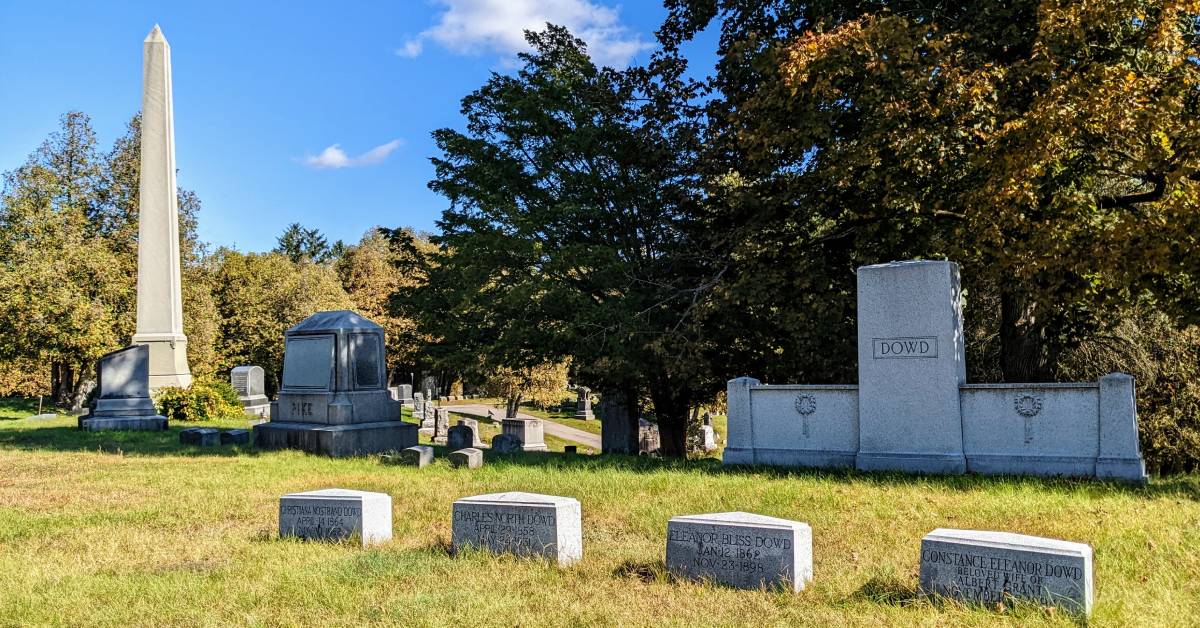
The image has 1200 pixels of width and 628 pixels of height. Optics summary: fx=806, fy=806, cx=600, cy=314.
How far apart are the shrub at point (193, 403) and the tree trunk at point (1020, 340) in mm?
19352

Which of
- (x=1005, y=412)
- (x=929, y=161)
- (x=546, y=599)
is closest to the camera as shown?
(x=546, y=599)

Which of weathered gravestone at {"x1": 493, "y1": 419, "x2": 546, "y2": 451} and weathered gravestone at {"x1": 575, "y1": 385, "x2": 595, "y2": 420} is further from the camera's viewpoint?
weathered gravestone at {"x1": 575, "y1": 385, "x2": 595, "y2": 420}

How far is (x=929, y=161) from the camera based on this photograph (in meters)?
11.6

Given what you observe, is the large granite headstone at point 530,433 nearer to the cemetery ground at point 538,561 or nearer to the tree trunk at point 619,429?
the tree trunk at point 619,429

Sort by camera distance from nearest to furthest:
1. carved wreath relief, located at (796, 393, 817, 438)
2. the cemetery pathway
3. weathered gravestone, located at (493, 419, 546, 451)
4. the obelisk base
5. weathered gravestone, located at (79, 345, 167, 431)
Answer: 1. carved wreath relief, located at (796, 393, 817, 438)
2. weathered gravestone, located at (79, 345, 167, 431)
3. the obelisk base
4. weathered gravestone, located at (493, 419, 546, 451)
5. the cemetery pathway

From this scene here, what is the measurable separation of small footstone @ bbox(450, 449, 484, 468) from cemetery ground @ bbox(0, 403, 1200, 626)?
1.09 ft

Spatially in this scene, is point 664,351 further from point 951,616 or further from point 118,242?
point 118,242

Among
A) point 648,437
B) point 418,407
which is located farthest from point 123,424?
point 418,407

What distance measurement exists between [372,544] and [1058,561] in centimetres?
477

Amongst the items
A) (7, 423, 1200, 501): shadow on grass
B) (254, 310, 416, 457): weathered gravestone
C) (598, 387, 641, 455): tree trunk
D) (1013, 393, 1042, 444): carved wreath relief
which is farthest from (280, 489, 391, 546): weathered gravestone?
(598, 387, 641, 455): tree trunk

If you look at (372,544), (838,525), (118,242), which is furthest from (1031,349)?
(118,242)

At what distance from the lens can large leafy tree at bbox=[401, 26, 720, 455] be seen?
15.2 m

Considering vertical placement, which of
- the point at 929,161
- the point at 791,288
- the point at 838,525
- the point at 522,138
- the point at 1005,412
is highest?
the point at 522,138

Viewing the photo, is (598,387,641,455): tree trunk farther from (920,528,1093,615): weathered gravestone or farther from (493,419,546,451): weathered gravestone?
(920,528,1093,615): weathered gravestone
